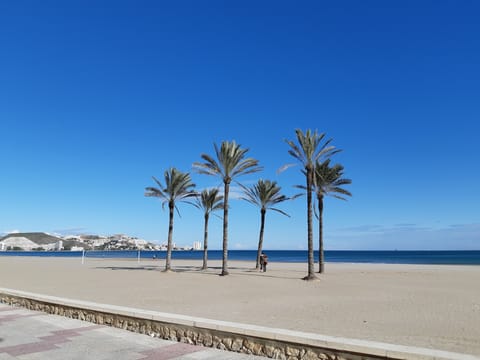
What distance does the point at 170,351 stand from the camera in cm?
609

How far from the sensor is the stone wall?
17.7ft

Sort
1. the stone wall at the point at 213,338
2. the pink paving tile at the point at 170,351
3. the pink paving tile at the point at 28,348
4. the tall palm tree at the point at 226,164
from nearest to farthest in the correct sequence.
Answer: the stone wall at the point at 213,338 → the pink paving tile at the point at 170,351 → the pink paving tile at the point at 28,348 → the tall palm tree at the point at 226,164

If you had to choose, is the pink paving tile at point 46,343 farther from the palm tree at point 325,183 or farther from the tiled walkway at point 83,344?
the palm tree at point 325,183

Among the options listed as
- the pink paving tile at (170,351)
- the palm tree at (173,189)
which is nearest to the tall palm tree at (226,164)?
the palm tree at (173,189)

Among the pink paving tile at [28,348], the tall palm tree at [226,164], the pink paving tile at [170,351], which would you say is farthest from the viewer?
the tall palm tree at [226,164]

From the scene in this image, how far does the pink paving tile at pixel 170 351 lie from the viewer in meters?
5.76

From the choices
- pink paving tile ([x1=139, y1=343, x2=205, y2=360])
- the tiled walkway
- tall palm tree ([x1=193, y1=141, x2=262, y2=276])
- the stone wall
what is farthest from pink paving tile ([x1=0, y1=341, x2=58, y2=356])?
tall palm tree ([x1=193, y1=141, x2=262, y2=276])

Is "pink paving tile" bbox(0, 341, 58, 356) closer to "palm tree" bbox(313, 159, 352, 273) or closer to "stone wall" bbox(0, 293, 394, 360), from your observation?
"stone wall" bbox(0, 293, 394, 360)

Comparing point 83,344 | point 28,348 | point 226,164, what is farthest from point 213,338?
point 226,164

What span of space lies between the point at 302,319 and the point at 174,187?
22.4 meters

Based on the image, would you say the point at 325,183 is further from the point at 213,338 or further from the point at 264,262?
the point at 213,338

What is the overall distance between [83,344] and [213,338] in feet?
7.41

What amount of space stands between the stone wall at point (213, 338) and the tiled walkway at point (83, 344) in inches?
6.0

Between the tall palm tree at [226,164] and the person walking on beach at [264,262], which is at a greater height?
the tall palm tree at [226,164]
